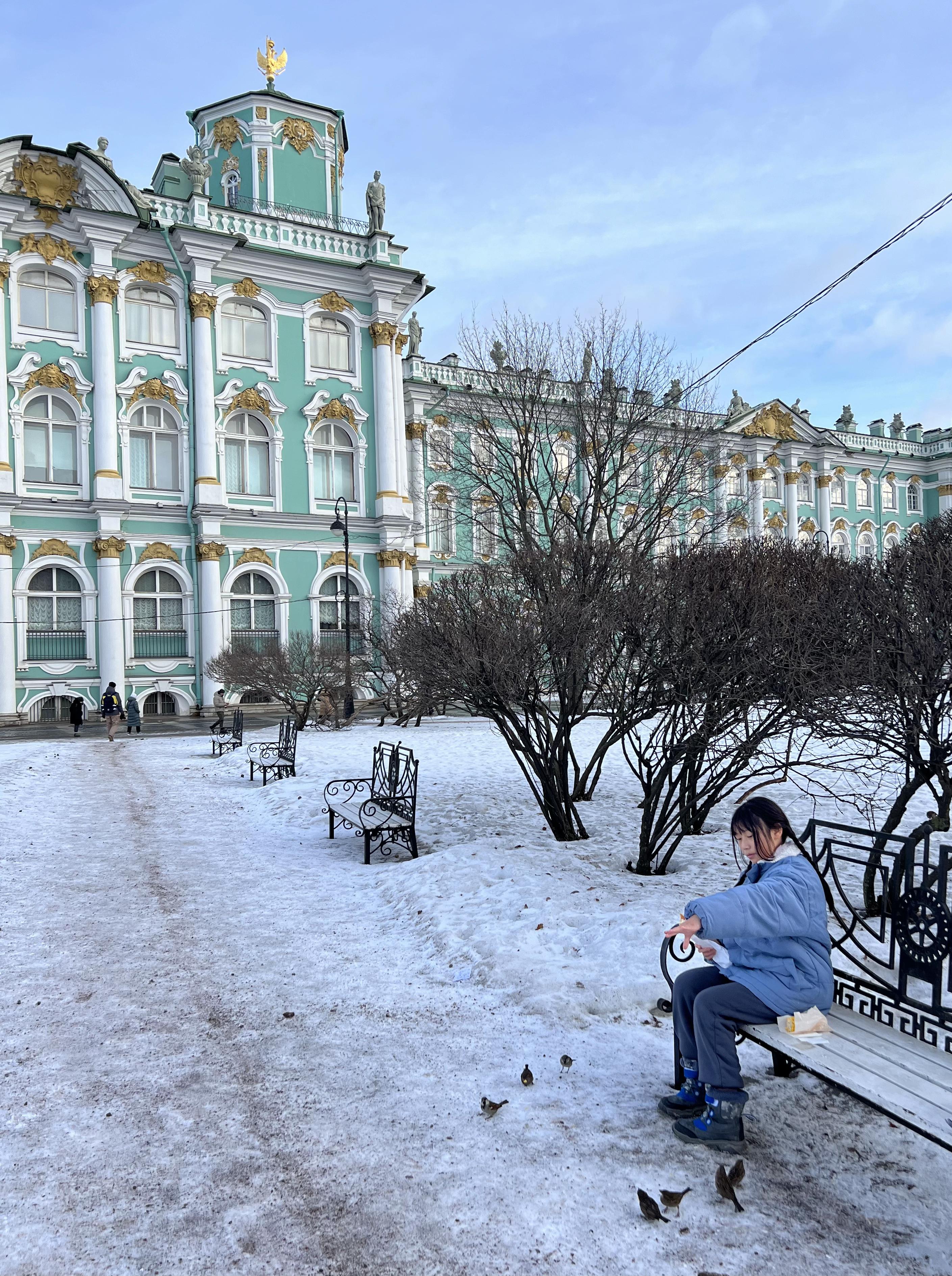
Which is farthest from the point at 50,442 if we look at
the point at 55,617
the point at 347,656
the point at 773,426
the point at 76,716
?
the point at 773,426

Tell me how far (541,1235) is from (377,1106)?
1163mm

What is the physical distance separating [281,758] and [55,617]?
18.1m

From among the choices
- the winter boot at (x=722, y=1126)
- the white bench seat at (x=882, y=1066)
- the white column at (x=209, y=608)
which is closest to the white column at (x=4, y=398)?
the white column at (x=209, y=608)

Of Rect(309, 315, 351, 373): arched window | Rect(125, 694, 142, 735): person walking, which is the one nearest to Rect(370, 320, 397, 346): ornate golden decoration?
Rect(309, 315, 351, 373): arched window

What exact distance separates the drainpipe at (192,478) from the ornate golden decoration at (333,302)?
4.90 metres

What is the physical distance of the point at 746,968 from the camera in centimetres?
371

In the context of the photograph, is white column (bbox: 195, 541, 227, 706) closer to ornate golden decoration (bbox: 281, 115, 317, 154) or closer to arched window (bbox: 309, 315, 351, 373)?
arched window (bbox: 309, 315, 351, 373)

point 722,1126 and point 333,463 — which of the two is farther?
point 333,463

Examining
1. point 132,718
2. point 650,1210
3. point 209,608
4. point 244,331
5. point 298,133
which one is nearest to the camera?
point 650,1210

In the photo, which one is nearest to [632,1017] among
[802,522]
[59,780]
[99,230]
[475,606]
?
[475,606]

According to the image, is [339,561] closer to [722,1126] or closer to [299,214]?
[299,214]

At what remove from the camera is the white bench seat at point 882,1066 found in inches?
117

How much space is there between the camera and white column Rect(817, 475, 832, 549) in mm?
53812

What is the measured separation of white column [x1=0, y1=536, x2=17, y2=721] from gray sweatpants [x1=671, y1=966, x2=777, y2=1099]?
28.8 meters
